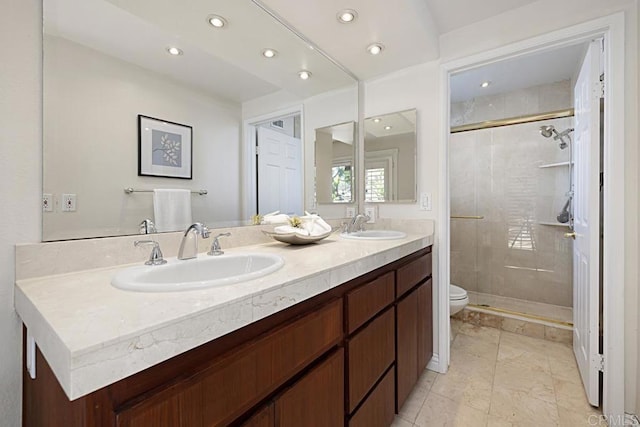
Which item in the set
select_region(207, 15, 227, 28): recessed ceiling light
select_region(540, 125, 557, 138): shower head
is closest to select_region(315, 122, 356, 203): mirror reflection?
select_region(207, 15, 227, 28): recessed ceiling light

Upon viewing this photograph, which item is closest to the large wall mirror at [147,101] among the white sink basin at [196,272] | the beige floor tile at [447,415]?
the white sink basin at [196,272]

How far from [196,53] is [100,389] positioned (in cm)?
131

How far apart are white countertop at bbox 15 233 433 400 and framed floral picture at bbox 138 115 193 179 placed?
0.42 metres

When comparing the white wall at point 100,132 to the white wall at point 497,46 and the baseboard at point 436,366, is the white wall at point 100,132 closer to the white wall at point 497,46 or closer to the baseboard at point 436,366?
the white wall at point 497,46

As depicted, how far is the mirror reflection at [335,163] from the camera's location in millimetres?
2043

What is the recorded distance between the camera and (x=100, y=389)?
439mm

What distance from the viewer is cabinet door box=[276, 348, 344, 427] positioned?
0.76 meters

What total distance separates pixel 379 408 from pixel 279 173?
1299 mm

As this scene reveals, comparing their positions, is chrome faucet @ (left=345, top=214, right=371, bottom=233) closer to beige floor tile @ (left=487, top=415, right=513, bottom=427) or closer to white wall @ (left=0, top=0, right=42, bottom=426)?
beige floor tile @ (left=487, top=415, right=513, bottom=427)

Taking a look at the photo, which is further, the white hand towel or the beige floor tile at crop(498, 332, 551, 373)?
the beige floor tile at crop(498, 332, 551, 373)

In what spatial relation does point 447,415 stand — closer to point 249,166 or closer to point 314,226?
point 314,226

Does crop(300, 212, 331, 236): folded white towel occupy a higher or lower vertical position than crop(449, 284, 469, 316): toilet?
higher

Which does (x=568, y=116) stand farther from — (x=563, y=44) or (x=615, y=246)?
(x=615, y=246)

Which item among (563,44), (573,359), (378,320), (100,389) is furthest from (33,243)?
(573,359)
